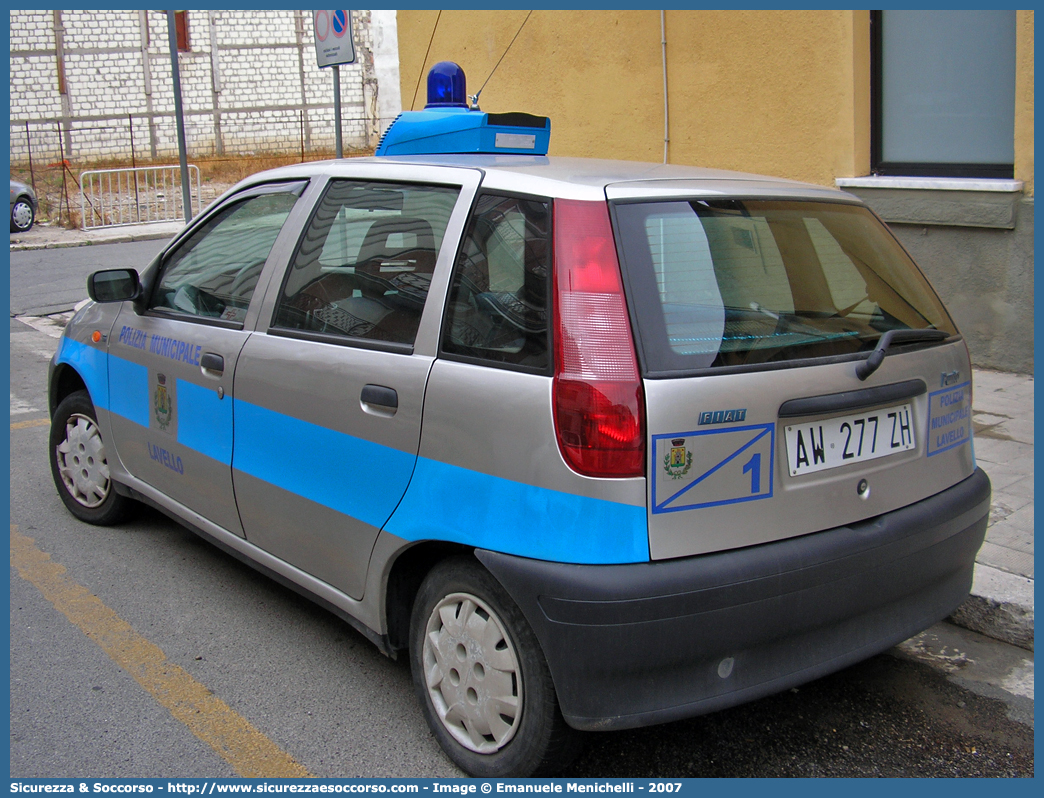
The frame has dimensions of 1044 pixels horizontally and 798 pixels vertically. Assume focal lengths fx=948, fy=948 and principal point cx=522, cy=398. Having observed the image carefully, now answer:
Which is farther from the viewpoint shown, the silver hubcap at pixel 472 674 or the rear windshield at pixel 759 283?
the silver hubcap at pixel 472 674

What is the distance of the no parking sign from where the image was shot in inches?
309

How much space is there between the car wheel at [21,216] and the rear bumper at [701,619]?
19733mm

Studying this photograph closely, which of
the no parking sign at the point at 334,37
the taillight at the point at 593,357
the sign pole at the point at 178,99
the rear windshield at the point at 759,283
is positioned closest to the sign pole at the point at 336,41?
the no parking sign at the point at 334,37

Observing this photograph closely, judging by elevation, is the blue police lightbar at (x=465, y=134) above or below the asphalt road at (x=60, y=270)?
above

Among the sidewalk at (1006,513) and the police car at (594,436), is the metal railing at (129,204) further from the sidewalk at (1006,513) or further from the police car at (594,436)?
the police car at (594,436)

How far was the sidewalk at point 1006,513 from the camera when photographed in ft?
11.8

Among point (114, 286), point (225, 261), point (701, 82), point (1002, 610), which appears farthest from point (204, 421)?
point (701, 82)

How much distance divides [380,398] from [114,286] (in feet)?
6.14

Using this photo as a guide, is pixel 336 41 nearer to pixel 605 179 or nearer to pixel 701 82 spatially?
pixel 701 82

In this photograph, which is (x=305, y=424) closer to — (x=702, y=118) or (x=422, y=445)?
(x=422, y=445)

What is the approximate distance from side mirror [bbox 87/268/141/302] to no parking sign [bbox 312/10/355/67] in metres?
4.25

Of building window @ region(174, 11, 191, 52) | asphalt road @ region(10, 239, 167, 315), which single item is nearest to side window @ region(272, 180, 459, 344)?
asphalt road @ region(10, 239, 167, 315)

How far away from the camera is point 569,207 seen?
2.51 meters

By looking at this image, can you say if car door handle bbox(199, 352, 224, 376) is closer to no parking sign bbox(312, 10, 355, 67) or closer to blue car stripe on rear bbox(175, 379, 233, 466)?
blue car stripe on rear bbox(175, 379, 233, 466)
